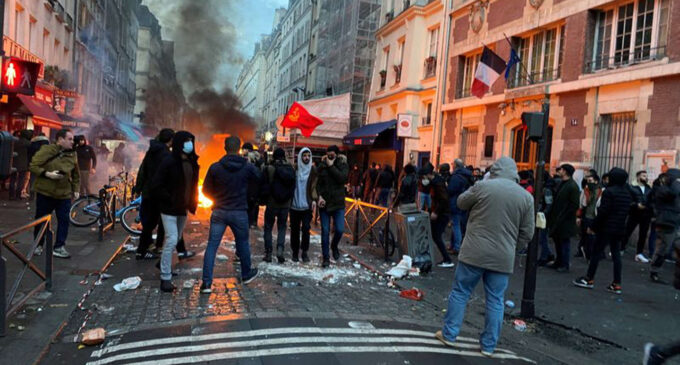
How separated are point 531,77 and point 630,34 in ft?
11.1

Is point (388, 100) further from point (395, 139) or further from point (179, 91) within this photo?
point (179, 91)

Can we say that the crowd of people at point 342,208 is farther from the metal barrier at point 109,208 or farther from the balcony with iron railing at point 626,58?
the balcony with iron railing at point 626,58

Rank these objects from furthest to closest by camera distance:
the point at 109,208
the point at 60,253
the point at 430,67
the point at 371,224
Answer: the point at 430,67 < the point at 109,208 < the point at 371,224 < the point at 60,253

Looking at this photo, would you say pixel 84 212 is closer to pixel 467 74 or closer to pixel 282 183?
pixel 282 183

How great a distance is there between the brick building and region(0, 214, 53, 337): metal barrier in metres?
11.3

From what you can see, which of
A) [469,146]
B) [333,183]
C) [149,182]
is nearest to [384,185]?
[469,146]

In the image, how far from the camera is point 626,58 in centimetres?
1169

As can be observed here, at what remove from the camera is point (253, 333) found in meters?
4.27

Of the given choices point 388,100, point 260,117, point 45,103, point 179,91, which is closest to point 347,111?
point 388,100

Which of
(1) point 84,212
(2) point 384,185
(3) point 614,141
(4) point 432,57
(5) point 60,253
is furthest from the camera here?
(4) point 432,57

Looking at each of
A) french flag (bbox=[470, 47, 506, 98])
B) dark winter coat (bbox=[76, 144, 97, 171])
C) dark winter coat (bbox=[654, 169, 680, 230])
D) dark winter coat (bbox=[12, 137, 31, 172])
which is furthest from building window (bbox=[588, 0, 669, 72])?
dark winter coat (bbox=[12, 137, 31, 172])

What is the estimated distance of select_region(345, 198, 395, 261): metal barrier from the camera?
8.35 metres

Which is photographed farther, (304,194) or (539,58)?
(539,58)

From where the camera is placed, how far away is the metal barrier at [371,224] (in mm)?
8352
